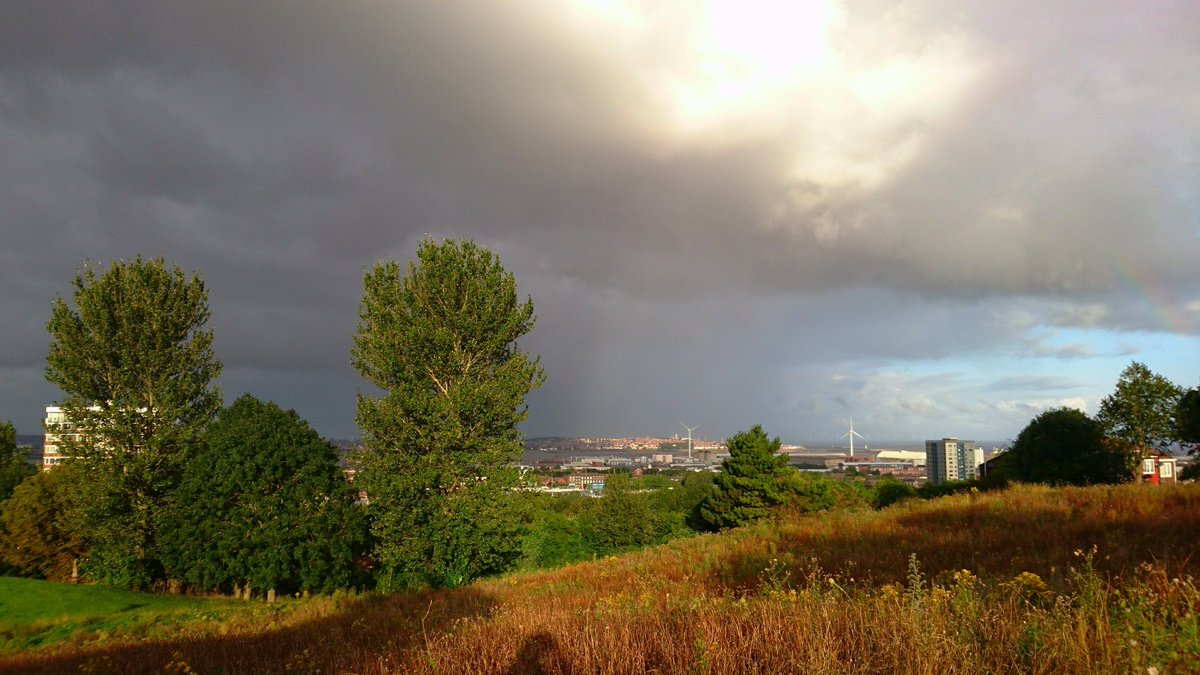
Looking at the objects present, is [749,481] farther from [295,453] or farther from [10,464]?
[10,464]

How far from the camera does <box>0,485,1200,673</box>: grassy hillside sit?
12.7 ft

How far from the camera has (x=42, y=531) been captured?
35469 mm

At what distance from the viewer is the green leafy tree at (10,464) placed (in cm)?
4338

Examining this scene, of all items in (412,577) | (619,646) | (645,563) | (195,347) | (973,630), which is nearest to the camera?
(973,630)

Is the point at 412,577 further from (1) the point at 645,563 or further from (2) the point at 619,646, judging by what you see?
(2) the point at 619,646

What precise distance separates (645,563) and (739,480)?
3470 cm

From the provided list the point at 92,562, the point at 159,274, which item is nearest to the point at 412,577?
the point at 92,562

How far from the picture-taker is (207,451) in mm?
32094

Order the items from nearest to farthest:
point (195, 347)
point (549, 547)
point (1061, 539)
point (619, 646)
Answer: point (619, 646) < point (1061, 539) < point (195, 347) < point (549, 547)

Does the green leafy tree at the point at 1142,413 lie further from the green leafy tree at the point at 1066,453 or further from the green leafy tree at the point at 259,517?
the green leafy tree at the point at 259,517

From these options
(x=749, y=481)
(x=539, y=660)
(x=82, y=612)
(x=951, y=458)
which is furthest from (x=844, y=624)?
(x=951, y=458)

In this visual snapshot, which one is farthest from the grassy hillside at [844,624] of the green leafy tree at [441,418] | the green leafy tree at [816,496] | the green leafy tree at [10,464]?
the green leafy tree at [10,464]

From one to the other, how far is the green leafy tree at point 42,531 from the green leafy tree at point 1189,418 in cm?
6169

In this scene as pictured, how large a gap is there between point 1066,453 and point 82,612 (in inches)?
1912
